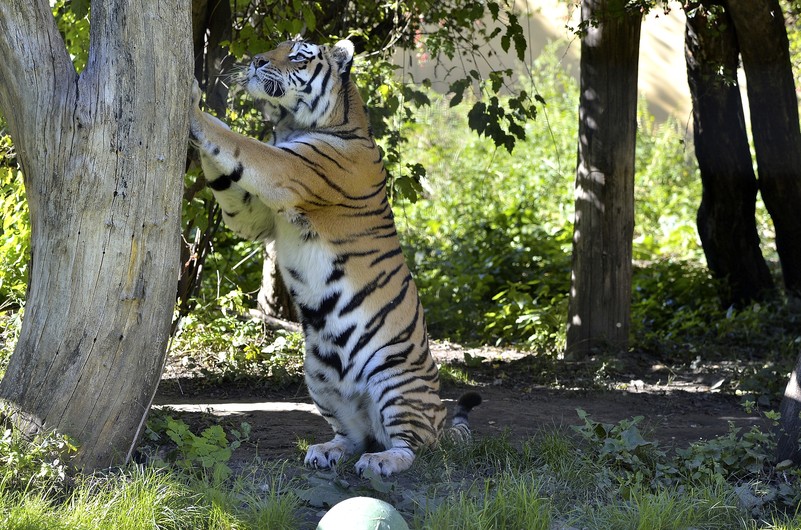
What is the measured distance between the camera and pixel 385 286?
185 inches

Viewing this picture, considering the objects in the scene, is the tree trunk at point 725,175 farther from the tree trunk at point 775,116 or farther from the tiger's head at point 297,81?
the tiger's head at point 297,81

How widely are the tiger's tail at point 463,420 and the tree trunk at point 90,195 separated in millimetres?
1804

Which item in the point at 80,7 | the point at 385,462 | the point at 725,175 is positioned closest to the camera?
the point at 385,462

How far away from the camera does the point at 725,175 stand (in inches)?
341

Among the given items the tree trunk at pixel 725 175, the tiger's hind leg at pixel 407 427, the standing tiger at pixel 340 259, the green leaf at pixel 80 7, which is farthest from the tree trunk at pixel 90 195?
the tree trunk at pixel 725 175

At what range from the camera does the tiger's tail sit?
481 cm

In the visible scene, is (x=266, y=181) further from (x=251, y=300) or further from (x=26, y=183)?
(x=251, y=300)

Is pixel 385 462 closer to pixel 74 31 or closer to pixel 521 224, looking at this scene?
pixel 74 31

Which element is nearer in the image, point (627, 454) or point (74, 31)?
point (627, 454)

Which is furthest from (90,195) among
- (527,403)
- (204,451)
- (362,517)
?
(527,403)

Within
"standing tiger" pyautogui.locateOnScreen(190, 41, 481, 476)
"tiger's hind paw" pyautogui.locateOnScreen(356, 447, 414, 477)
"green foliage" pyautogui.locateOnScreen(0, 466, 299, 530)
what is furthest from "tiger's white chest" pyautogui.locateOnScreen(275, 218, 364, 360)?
"green foliage" pyautogui.locateOnScreen(0, 466, 299, 530)

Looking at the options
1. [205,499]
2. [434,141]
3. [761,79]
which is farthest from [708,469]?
[434,141]

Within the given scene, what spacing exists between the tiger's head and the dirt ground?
1761 millimetres

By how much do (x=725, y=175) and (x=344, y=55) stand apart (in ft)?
16.4
